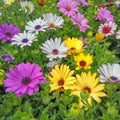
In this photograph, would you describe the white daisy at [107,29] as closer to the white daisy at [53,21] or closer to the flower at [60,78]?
the white daisy at [53,21]

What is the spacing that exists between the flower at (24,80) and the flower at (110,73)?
21 cm

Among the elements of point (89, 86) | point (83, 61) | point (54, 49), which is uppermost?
point (54, 49)

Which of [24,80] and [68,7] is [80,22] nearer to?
[68,7]

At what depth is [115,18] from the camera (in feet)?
7.29

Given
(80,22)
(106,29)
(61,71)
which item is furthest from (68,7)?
(61,71)

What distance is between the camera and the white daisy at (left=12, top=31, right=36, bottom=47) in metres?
1.65

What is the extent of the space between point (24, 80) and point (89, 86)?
0.24m

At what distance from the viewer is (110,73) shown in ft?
4.44

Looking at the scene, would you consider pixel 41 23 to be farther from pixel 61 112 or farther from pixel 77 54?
pixel 61 112

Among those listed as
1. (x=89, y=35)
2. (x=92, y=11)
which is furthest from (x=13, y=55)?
(x=92, y=11)

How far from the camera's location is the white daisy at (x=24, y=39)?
5.43ft

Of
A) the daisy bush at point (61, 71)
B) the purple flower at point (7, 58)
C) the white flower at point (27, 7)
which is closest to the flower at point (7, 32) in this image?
the daisy bush at point (61, 71)

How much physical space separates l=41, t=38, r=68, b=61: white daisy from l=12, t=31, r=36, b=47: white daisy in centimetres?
8

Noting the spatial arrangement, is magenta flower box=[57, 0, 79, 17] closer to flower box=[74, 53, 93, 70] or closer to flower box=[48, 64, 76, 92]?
flower box=[74, 53, 93, 70]
